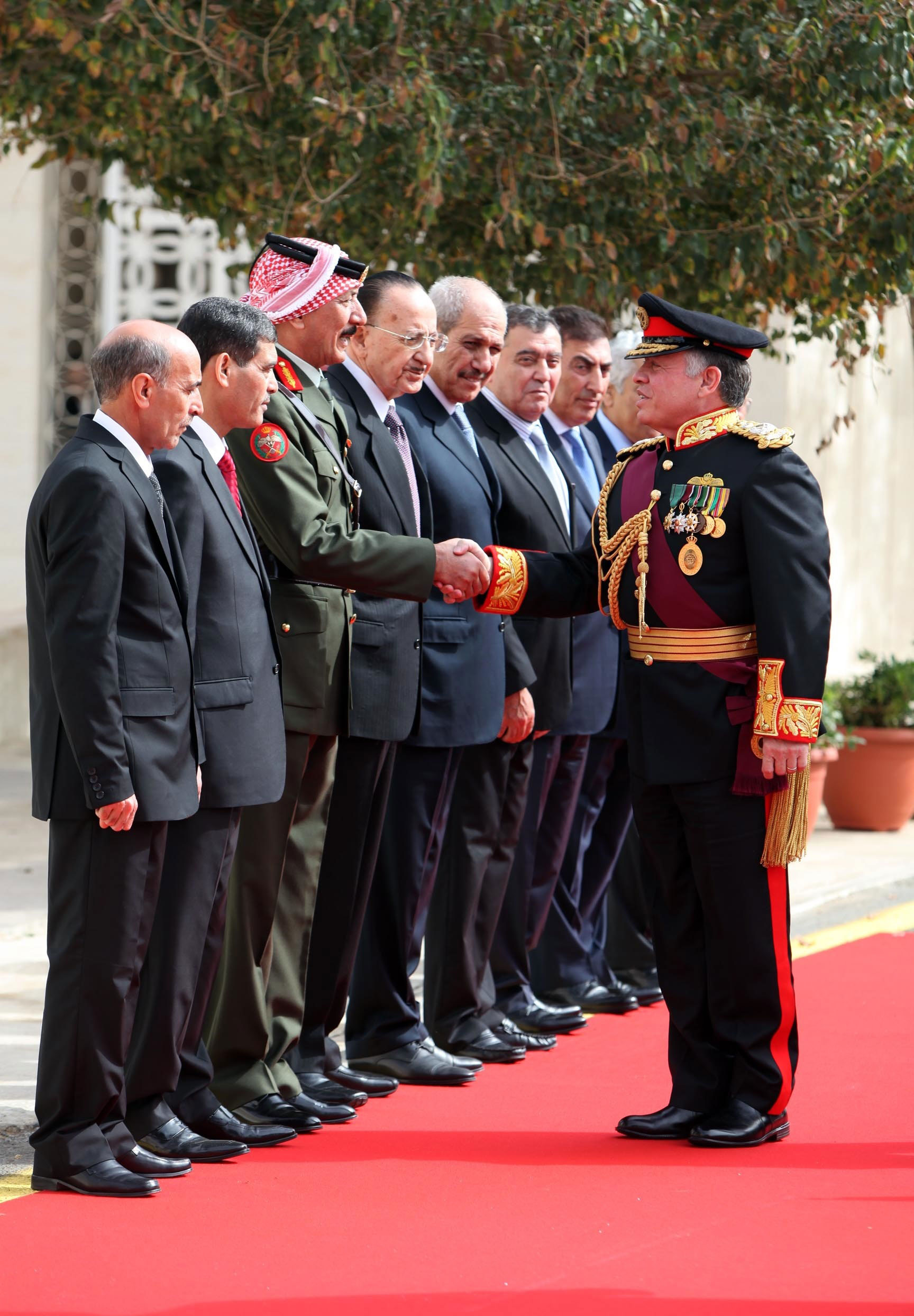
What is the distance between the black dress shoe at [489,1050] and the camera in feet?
18.2

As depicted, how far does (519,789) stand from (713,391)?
151cm

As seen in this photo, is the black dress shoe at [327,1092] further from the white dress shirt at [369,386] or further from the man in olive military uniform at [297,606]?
the white dress shirt at [369,386]

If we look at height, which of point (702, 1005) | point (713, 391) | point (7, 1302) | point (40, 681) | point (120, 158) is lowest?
point (7, 1302)

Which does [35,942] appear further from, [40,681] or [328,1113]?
[40,681]

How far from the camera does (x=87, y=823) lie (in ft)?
13.5

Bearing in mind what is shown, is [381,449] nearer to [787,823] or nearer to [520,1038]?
[787,823]

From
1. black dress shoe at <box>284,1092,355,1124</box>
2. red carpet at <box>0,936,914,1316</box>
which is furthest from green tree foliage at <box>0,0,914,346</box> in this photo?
red carpet at <box>0,936,914,1316</box>

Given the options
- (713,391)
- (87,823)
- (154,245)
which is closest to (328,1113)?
(87,823)

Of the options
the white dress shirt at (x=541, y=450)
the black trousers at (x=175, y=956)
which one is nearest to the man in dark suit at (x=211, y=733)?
the black trousers at (x=175, y=956)

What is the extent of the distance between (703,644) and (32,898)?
14.0 feet

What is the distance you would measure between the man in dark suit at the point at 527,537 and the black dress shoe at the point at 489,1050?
25 cm

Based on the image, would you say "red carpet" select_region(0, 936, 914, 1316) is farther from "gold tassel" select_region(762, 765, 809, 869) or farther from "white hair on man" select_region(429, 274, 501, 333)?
"white hair on man" select_region(429, 274, 501, 333)

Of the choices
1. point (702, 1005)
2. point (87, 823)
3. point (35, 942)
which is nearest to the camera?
point (87, 823)

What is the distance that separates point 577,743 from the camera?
243 inches
